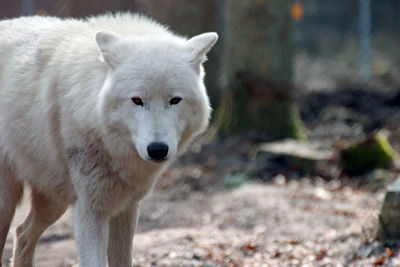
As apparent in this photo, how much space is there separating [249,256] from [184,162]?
160 inches

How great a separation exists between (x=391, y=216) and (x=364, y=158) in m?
3.75

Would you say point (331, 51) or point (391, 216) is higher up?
point (391, 216)

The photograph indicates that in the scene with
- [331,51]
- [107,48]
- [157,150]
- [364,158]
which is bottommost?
[331,51]

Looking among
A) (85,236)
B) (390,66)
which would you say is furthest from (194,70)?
(390,66)

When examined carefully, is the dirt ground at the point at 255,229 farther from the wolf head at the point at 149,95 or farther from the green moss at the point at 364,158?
the wolf head at the point at 149,95

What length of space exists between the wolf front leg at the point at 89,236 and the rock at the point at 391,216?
2410 mm

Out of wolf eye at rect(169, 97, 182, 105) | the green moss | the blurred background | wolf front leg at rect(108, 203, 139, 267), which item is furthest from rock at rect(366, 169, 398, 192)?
wolf eye at rect(169, 97, 182, 105)

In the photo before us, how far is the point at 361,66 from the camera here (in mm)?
14055

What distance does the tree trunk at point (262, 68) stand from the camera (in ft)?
31.3

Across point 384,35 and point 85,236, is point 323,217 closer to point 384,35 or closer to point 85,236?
point 85,236

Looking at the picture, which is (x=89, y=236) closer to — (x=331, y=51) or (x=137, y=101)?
(x=137, y=101)

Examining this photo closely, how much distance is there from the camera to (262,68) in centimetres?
962

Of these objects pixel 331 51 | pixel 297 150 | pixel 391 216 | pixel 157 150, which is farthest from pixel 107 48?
pixel 331 51

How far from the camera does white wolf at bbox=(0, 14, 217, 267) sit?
12.2ft
